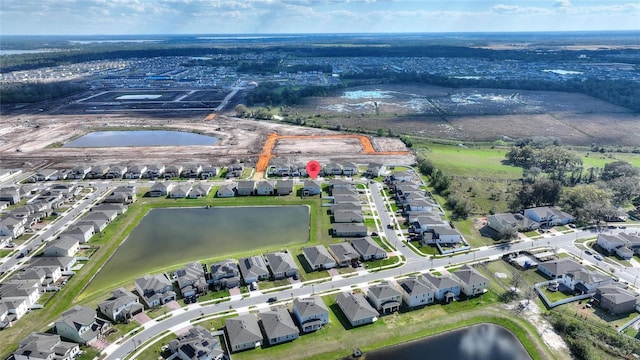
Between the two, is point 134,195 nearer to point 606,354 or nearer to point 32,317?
point 32,317

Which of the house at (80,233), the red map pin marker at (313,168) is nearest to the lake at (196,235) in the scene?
the house at (80,233)

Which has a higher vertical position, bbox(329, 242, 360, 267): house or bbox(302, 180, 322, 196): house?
bbox(302, 180, 322, 196): house

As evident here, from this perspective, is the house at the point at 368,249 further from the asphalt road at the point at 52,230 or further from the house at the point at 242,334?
the asphalt road at the point at 52,230

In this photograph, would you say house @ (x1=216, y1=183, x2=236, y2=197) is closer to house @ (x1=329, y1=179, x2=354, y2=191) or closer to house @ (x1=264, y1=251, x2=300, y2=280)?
house @ (x1=329, y1=179, x2=354, y2=191)

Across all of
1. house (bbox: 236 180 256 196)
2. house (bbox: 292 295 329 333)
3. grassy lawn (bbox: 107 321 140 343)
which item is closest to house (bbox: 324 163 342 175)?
house (bbox: 236 180 256 196)

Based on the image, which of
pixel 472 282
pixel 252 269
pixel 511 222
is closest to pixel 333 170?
pixel 511 222
